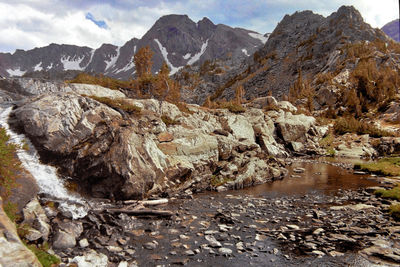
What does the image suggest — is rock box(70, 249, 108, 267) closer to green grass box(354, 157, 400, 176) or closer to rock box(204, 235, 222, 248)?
rock box(204, 235, 222, 248)

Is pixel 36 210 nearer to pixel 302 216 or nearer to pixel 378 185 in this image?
pixel 302 216

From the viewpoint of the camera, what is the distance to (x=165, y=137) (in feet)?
78.1

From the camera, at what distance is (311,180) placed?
81.1ft

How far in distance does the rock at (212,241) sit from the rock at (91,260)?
444 cm

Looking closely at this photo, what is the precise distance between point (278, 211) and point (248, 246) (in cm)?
543

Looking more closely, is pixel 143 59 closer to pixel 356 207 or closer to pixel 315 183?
pixel 315 183

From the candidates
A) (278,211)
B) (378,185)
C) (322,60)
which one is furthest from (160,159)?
(322,60)

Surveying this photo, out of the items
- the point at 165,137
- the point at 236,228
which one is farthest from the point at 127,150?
the point at 236,228

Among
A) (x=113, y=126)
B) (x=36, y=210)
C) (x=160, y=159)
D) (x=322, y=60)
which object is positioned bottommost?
(x=36, y=210)

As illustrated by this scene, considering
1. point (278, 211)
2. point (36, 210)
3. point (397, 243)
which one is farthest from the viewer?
point (278, 211)

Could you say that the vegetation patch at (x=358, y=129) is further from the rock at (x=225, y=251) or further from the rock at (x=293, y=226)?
the rock at (x=225, y=251)

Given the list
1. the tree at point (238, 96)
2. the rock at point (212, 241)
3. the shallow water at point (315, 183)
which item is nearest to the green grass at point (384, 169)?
the shallow water at point (315, 183)

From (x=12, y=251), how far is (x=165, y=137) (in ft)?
58.4

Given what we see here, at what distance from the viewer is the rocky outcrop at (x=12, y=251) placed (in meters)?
6.02
